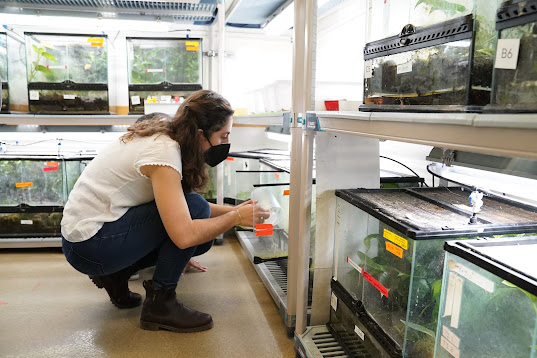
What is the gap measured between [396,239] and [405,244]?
0.15ft

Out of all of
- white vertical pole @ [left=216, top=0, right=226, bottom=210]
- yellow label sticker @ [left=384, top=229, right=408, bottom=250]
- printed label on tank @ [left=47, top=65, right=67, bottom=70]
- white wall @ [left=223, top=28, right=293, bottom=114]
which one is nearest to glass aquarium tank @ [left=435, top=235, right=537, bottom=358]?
yellow label sticker @ [left=384, top=229, right=408, bottom=250]

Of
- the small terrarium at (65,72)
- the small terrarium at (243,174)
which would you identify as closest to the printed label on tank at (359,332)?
the small terrarium at (243,174)

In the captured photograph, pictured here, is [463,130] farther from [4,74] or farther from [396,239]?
[4,74]

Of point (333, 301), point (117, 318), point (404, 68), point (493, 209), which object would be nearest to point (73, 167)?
point (117, 318)

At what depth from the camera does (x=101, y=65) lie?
10.2 feet

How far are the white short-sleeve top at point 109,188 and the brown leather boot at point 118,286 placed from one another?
0.36 m

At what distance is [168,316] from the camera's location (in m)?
1.88

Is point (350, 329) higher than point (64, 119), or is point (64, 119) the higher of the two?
point (64, 119)

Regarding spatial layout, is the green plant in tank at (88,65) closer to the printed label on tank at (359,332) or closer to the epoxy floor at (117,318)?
the epoxy floor at (117,318)

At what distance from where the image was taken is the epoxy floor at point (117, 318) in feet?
5.69

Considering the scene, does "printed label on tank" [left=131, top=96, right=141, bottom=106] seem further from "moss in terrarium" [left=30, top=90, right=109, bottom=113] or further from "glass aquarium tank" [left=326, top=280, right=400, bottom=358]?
"glass aquarium tank" [left=326, top=280, right=400, bottom=358]

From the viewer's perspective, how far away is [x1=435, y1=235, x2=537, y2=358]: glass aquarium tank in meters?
0.77

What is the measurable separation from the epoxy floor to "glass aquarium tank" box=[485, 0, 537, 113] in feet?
4.45

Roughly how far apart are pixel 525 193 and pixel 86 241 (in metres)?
1.72
